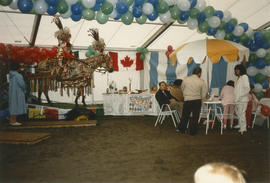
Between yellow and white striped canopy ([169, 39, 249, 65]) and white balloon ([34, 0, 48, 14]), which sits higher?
white balloon ([34, 0, 48, 14])

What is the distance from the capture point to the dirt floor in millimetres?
2178

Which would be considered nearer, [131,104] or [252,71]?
[252,71]

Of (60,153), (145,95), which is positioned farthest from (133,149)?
(145,95)

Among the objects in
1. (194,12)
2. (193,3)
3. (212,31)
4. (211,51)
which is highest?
(193,3)

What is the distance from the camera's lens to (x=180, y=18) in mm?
4742

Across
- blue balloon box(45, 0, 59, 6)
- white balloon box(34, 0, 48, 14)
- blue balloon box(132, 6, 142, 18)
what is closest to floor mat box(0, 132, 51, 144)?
white balloon box(34, 0, 48, 14)

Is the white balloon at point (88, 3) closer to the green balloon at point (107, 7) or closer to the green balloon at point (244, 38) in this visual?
the green balloon at point (107, 7)

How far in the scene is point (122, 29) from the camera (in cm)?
742

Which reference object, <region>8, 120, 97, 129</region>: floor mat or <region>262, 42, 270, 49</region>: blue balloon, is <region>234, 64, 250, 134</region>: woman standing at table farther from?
<region>8, 120, 97, 129</region>: floor mat

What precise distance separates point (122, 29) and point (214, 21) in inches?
143

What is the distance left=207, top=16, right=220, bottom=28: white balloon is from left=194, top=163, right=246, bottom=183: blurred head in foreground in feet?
14.9

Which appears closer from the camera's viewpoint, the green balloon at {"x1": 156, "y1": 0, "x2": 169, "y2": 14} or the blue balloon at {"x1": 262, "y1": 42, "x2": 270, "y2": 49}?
the green balloon at {"x1": 156, "y1": 0, "x2": 169, "y2": 14}

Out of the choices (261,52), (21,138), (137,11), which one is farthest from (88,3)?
(261,52)

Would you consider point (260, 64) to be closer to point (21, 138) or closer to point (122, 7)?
point (122, 7)
